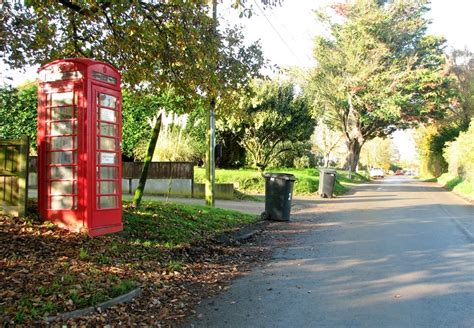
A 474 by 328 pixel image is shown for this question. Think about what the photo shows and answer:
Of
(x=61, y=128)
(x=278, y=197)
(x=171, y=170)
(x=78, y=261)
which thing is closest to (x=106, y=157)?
(x=61, y=128)

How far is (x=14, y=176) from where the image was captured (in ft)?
26.2

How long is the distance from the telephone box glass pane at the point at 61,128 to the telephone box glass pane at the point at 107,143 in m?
0.51

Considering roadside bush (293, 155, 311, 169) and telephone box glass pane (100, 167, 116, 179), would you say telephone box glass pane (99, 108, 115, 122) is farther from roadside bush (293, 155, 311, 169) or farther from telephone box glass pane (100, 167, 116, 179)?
roadside bush (293, 155, 311, 169)

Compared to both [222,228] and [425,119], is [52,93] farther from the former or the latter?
[425,119]

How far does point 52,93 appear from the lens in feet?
26.3

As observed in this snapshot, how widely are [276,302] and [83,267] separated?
259 centimetres

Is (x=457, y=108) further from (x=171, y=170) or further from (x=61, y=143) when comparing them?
(x=61, y=143)

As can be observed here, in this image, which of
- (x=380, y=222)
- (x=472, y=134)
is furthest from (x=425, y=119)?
(x=380, y=222)

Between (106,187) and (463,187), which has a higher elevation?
(106,187)

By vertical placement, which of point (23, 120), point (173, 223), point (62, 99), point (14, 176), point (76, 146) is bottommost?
point (173, 223)

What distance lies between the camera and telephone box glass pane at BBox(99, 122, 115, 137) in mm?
8117

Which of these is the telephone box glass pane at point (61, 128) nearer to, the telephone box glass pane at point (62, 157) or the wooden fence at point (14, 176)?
the telephone box glass pane at point (62, 157)

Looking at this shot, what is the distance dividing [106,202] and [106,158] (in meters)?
0.76

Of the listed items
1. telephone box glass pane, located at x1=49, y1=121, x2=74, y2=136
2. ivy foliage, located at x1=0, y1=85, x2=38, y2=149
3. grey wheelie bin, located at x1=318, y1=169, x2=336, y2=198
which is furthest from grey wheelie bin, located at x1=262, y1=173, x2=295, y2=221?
ivy foliage, located at x1=0, y1=85, x2=38, y2=149
